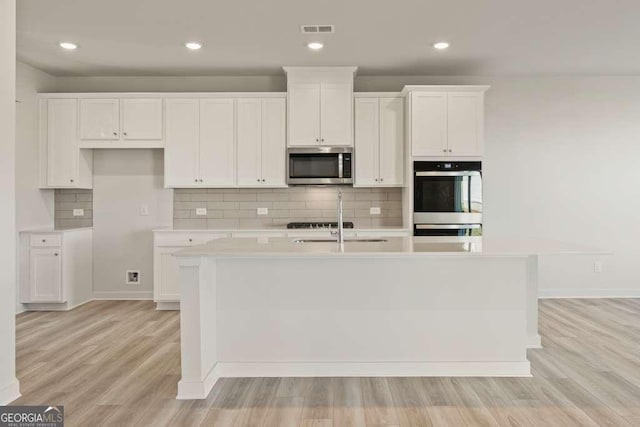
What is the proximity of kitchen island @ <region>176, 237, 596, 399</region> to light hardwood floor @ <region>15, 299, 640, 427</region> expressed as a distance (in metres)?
0.11

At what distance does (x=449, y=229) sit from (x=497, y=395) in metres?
2.31

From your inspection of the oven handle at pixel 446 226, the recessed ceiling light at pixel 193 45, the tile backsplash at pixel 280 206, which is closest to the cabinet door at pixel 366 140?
the tile backsplash at pixel 280 206

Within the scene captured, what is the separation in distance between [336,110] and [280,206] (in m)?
1.31

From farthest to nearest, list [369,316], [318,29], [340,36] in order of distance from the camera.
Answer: [340,36] → [318,29] → [369,316]

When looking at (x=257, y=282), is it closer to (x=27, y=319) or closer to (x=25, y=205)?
(x=27, y=319)

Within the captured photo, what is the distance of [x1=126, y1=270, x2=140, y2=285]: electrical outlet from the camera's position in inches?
214

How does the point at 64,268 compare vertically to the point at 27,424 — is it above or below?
above

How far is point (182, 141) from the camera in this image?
5.10m

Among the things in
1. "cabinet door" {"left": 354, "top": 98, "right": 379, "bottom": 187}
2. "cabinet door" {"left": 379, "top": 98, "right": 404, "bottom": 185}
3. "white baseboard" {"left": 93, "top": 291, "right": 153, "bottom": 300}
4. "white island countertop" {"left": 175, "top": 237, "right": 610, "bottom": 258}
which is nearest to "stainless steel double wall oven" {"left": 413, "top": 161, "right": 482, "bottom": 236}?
"cabinet door" {"left": 379, "top": 98, "right": 404, "bottom": 185}

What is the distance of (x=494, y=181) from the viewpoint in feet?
17.9

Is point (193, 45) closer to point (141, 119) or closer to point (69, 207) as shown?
point (141, 119)

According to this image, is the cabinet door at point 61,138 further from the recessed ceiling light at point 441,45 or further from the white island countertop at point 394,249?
the recessed ceiling light at point 441,45

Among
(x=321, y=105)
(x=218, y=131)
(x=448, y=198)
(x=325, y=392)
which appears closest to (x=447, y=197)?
(x=448, y=198)

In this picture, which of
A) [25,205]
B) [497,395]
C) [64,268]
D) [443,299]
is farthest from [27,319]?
[497,395]
